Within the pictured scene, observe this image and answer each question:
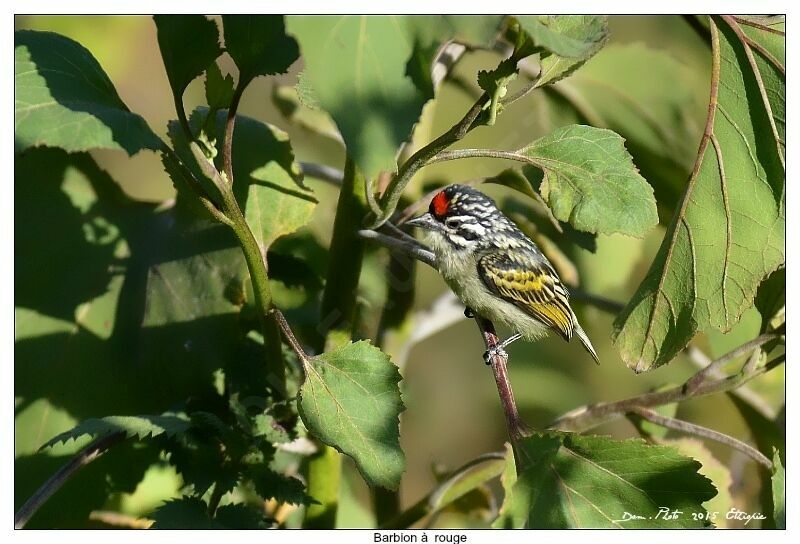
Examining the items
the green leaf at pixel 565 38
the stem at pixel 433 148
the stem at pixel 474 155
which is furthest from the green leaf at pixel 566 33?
the stem at pixel 474 155

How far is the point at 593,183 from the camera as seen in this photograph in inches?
63.4

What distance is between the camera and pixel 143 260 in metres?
2.20

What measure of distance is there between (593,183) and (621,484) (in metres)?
0.58

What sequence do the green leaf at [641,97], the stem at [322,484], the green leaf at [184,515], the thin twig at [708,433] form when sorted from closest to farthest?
the green leaf at [184,515] → the thin twig at [708,433] → the stem at [322,484] → the green leaf at [641,97]

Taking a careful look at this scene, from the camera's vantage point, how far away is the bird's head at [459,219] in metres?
2.38

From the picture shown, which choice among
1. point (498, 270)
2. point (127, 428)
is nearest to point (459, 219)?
point (498, 270)

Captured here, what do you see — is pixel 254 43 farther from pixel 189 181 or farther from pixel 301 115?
pixel 301 115

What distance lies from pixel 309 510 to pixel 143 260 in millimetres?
762

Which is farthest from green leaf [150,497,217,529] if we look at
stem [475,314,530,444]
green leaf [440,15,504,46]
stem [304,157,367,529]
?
green leaf [440,15,504,46]

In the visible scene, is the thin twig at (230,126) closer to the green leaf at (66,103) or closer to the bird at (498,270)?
the green leaf at (66,103)

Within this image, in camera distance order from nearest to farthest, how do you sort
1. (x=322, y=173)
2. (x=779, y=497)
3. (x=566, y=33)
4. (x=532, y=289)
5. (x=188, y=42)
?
(x=566, y=33)
(x=188, y=42)
(x=779, y=497)
(x=322, y=173)
(x=532, y=289)

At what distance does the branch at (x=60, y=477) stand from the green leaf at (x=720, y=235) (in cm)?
112

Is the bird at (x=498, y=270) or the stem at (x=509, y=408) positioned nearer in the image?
the stem at (x=509, y=408)
